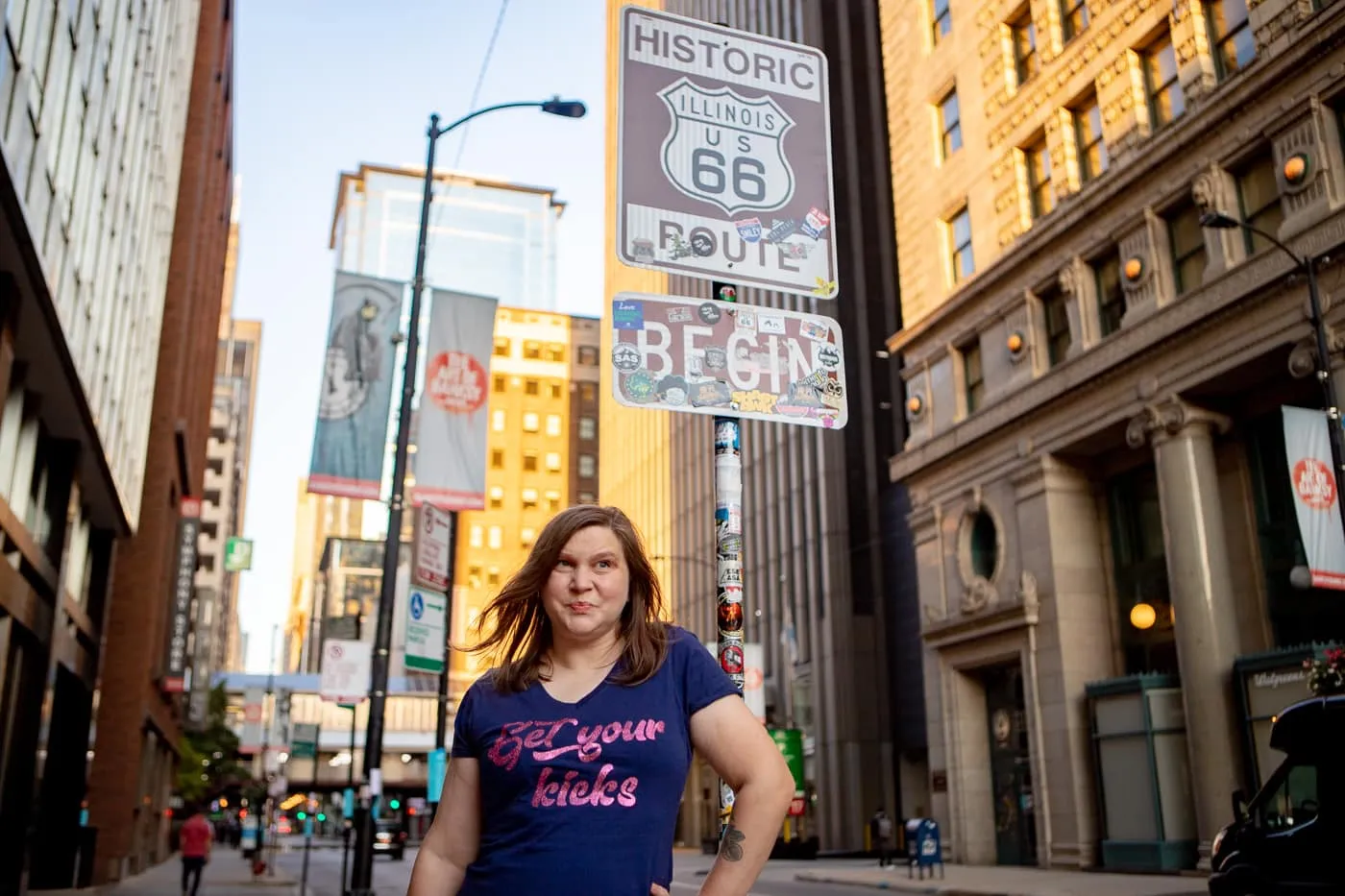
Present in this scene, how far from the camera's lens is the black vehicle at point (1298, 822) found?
12234 mm

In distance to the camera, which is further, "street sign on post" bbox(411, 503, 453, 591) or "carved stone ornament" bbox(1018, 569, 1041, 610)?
"carved stone ornament" bbox(1018, 569, 1041, 610)

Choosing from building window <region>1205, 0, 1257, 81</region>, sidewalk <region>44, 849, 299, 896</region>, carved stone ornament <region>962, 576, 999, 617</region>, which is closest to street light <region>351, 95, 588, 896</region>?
sidewalk <region>44, 849, 299, 896</region>

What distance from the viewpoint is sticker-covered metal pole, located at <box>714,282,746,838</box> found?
5.31 m

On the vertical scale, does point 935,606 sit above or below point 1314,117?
below

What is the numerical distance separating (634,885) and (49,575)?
75.4 ft

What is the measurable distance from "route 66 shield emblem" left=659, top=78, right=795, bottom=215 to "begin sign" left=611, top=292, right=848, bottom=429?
0.63 metres

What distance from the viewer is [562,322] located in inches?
5212

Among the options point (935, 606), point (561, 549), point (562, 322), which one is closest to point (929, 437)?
point (935, 606)

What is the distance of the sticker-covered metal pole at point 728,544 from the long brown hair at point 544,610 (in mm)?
1798

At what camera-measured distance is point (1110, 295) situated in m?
29.1

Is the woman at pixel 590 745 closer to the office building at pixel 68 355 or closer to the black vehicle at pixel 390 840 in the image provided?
the office building at pixel 68 355

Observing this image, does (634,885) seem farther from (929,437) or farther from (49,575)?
(929,437)

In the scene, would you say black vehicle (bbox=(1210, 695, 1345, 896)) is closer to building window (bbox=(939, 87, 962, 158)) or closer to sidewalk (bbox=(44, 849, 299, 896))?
sidewalk (bbox=(44, 849, 299, 896))

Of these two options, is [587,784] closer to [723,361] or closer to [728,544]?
[728,544]
